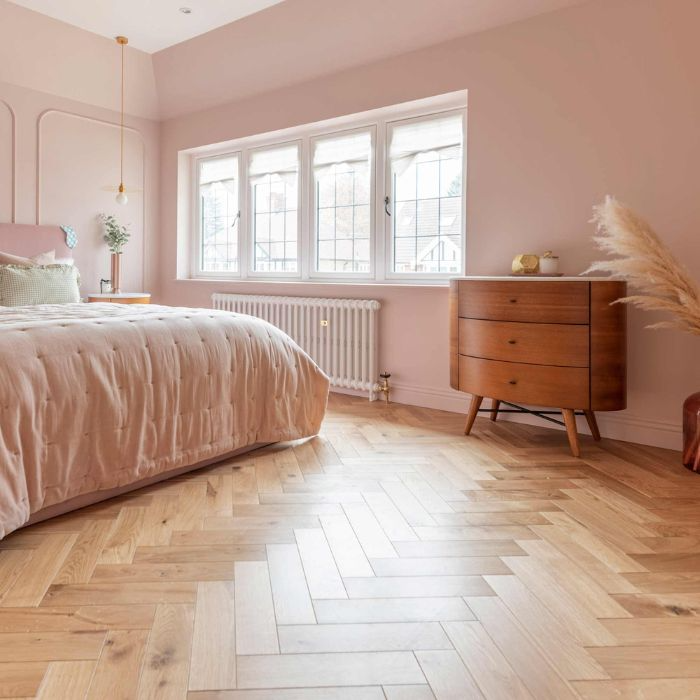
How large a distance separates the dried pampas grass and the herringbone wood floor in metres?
0.69

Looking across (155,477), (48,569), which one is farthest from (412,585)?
(155,477)

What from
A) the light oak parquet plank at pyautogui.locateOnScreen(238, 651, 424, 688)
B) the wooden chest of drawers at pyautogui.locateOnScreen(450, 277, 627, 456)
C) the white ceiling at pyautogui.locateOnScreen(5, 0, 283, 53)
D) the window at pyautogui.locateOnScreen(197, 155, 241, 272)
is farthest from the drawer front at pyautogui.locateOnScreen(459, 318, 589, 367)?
the window at pyautogui.locateOnScreen(197, 155, 241, 272)

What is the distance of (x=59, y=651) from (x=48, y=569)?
43 centimetres

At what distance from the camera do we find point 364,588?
1606 mm

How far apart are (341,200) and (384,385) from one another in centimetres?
141

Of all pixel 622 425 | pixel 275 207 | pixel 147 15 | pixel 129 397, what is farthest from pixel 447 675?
pixel 147 15

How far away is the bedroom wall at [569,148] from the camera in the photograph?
2.91 m

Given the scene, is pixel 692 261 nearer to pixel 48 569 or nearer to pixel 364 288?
pixel 364 288

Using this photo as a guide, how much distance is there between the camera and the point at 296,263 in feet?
15.8

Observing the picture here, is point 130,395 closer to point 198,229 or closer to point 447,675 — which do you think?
point 447,675

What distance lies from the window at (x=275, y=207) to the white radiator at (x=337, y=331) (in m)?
0.45

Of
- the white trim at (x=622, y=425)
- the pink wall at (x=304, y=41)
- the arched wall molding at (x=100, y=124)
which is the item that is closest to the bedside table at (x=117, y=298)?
the arched wall molding at (x=100, y=124)

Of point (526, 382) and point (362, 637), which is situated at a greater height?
point (526, 382)

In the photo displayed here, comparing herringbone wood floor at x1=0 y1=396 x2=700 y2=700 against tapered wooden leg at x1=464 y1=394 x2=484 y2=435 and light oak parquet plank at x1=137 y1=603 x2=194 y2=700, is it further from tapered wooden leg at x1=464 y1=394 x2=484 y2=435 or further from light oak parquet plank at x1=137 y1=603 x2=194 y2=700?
tapered wooden leg at x1=464 y1=394 x2=484 y2=435
